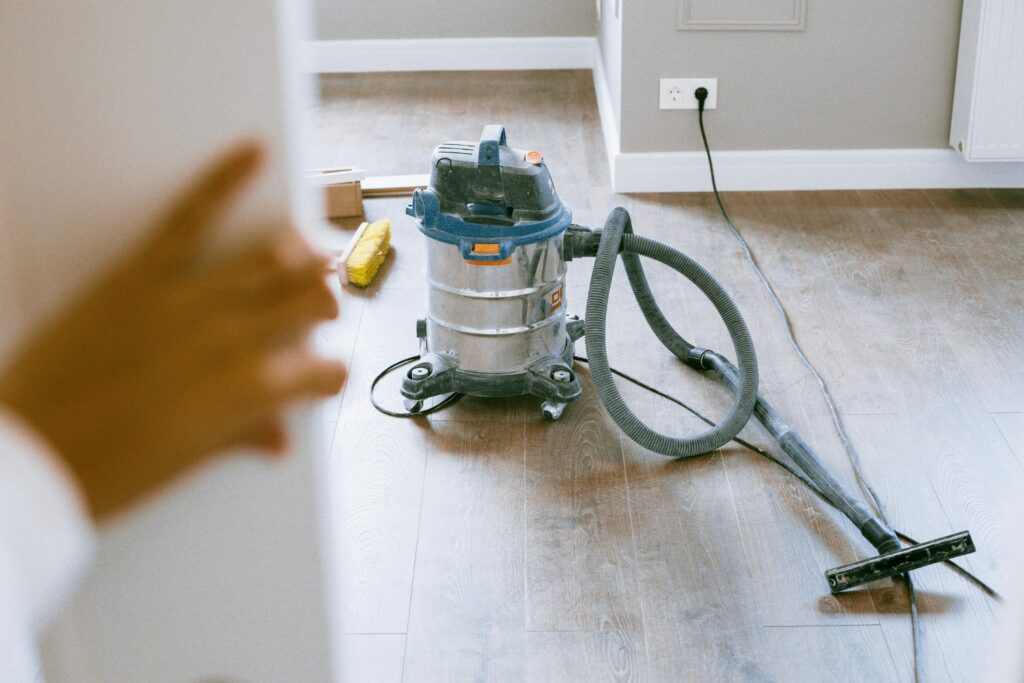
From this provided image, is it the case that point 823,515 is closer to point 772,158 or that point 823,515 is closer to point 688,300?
point 688,300

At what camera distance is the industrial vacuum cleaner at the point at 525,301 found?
6.99ft

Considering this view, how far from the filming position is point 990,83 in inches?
130

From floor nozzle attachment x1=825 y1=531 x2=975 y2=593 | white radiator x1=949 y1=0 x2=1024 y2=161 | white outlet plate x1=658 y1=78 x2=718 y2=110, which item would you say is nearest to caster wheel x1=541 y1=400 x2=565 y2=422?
floor nozzle attachment x1=825 y1=531 x2=975 y2=593

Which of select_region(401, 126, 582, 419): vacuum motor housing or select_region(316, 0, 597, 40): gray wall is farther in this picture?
select_region(316, 0, 597, 40): gray wall

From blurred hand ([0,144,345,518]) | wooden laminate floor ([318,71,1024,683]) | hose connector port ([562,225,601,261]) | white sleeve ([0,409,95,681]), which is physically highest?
blurred hand ([0,144,345,518])

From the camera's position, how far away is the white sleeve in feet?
1.05

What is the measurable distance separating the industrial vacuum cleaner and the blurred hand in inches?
69.3

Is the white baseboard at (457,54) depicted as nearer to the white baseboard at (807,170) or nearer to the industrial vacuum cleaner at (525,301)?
the white baseboard at (807,170)

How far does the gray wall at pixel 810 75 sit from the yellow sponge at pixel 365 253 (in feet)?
3.15

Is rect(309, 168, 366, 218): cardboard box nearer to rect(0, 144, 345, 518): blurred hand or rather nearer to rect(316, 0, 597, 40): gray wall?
rect(316, 0, 597, 40): gray wall

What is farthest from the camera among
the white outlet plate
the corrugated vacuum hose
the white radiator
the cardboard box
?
the white outlet plate

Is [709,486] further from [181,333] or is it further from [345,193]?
[181,333]

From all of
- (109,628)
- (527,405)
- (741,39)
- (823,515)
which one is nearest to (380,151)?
(741,39)

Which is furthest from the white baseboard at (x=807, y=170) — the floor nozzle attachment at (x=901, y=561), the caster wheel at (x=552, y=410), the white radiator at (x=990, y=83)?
the floor nozzle attachment at (x=901, y=561)
